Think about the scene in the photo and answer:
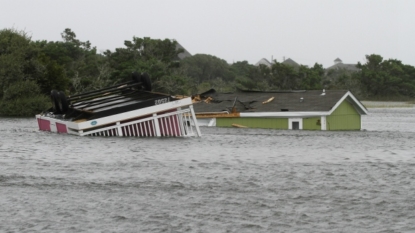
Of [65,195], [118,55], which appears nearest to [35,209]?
[65,195]

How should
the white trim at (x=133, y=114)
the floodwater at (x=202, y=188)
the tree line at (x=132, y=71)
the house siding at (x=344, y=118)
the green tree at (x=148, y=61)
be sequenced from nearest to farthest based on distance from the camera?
the floodwater at (x=202, y=188) < the white trim at (x=133, y=114) < the house siding at (x=344, y=118) < the tree line at (x=132, y=71) < the green tree at (x=148, y=61)

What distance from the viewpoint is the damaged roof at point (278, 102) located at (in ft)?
159

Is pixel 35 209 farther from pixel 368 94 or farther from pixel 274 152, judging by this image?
pixel 368 94

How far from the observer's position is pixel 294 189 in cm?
1745

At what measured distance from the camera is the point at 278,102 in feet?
166

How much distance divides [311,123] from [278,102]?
11.8 ft

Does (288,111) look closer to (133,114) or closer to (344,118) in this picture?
(344,118)

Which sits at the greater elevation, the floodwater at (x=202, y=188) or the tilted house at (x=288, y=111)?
the floodwater at (x=202, y=188)

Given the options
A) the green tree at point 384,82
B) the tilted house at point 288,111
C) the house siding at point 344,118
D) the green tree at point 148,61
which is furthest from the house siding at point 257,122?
the green tree at point 384,82

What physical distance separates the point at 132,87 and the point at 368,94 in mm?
99503

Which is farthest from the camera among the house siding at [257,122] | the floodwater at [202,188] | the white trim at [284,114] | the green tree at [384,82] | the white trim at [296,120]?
the green tree at [384,82]

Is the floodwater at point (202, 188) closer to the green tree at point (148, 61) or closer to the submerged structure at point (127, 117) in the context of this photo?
the submerged structure at point (127, 117)

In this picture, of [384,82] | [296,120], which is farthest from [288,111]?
[384,82]

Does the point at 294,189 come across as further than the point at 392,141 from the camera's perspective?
No
